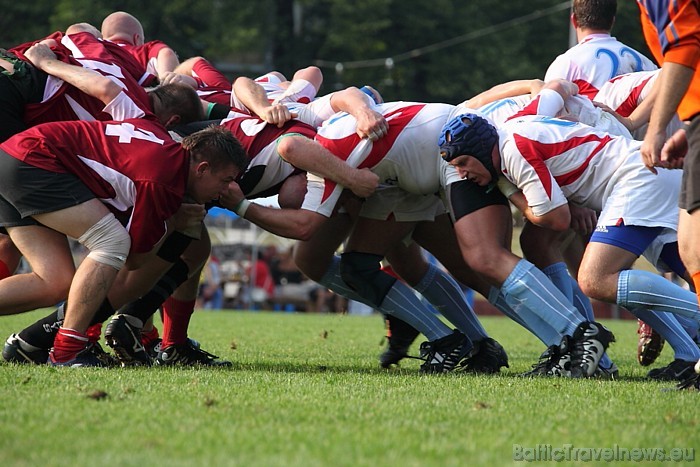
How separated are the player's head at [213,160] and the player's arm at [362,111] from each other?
736mm

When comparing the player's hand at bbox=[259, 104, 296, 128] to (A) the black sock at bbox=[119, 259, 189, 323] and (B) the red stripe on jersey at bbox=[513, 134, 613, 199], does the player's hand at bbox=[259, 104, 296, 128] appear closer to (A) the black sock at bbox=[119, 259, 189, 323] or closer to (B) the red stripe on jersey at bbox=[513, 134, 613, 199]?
(A) the black sock at bbox=[119, 259, 189, 323]

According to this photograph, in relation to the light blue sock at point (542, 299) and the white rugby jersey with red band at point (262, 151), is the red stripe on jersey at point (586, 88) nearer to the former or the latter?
the light blue sock at point (542, 299)

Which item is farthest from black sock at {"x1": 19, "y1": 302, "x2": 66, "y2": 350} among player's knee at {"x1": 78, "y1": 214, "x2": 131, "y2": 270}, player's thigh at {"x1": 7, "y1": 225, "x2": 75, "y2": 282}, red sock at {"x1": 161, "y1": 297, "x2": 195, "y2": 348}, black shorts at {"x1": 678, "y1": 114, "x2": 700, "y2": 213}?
black shorts at {"x1": 678, "y1": 114, "x2": 700, "y2": 213}

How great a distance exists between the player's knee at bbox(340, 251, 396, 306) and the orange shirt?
104 inches

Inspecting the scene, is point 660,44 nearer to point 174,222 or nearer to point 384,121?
point 384,121

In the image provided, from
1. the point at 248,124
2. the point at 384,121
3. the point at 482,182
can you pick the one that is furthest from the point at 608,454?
the point at 248,124

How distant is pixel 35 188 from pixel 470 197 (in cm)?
250

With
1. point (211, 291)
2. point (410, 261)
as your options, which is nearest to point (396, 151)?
point (410, 261)

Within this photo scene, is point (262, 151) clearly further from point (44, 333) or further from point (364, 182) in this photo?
point (44, 333)

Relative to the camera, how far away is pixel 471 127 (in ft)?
19.2

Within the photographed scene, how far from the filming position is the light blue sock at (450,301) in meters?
7.01

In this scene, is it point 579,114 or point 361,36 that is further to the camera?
point 361,36

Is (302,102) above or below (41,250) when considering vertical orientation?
above

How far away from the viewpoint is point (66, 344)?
5676 mm
